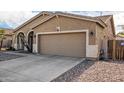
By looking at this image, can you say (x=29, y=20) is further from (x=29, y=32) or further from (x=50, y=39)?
(x=50, y=39)

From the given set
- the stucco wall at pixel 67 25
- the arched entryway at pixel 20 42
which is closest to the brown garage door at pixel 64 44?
the stucco wall at pixel 67 25

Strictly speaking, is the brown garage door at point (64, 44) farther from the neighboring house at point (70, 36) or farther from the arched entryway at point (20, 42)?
the arched entryway at point (20, 42)

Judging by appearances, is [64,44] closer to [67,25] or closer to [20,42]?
[67,25]

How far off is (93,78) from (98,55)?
560 centimetres

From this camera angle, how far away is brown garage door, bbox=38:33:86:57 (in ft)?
41.7

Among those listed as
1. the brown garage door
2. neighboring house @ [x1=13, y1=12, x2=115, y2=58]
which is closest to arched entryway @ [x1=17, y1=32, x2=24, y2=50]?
neighboring house @ [x1=13, y1=12, x2=115, y2=58]

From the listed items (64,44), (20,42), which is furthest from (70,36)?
(20,42)

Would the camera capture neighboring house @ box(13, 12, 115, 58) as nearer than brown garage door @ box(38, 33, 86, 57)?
Yes

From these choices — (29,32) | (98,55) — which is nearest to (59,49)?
(98,55)

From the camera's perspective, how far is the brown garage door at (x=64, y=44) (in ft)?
41.7

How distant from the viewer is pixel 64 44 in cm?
1366

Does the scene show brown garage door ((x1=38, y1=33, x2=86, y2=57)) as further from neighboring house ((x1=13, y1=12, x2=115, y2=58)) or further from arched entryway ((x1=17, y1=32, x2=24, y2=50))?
arched entryway ((x1=17, y1=32, x2=24, y2=50))

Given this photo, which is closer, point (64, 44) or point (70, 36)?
point (70, 36)

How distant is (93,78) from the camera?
265 inches
